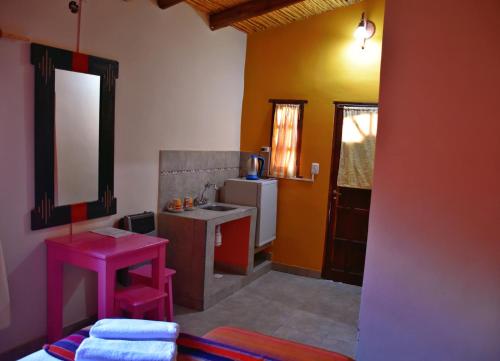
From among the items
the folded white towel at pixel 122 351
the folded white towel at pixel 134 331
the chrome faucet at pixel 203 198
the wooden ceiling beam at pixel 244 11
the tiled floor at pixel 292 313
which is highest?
the wooden ceiling beam at pixel 244 11

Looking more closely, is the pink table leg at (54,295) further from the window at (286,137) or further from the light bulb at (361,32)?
the light bulb at (361,32)

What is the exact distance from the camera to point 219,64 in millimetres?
4566

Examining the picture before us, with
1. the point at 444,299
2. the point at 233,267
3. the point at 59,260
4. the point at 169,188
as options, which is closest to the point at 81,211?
the point at 59,260

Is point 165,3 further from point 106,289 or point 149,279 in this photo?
point 106,289

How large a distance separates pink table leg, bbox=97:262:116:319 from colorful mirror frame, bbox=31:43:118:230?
1.97 ft

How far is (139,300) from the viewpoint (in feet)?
9.22

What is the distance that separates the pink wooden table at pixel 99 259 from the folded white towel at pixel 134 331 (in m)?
0.90

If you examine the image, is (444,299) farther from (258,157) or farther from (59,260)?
(258,157)

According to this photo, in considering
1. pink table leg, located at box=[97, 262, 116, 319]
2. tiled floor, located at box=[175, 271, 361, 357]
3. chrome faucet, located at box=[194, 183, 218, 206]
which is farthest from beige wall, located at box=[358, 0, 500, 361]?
chrome faucet, located at box=[194, 183, 218, 206]

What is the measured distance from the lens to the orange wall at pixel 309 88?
4453 mm

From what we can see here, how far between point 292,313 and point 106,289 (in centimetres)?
183

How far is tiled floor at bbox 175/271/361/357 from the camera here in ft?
11.2

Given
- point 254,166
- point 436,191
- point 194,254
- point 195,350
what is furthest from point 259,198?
point 195,350

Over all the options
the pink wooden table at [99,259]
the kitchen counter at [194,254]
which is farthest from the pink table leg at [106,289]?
the kitchen counter at [194,254]
